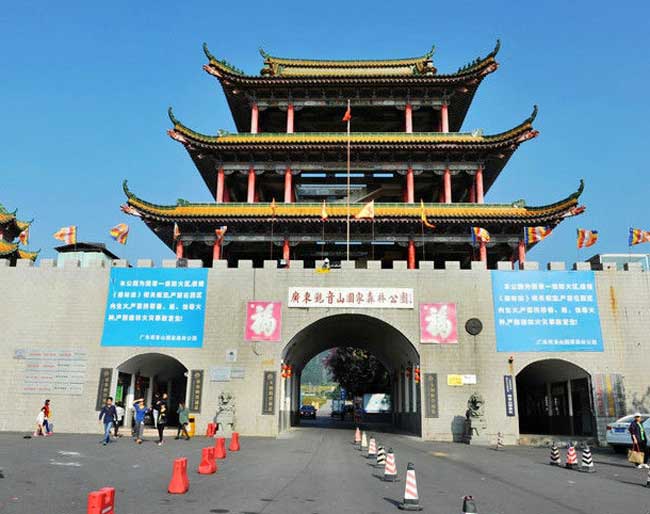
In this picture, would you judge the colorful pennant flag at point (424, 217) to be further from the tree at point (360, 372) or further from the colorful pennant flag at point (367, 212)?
the tree at point (360, 372)

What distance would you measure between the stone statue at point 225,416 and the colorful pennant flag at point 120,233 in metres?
9.45

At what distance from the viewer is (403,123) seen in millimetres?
32969

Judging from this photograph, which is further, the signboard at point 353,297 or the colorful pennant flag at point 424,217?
the colorful pennant flag at point 424,217

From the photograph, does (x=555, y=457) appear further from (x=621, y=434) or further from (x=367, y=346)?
(x=367, y=346)

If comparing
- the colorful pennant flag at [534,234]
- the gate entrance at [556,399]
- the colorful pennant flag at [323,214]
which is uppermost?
the colorful pennant flag at [323,214]

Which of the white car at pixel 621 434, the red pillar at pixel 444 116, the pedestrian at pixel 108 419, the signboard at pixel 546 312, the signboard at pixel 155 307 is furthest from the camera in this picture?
the red pillar at pixel 444 116

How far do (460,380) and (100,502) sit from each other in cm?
1791

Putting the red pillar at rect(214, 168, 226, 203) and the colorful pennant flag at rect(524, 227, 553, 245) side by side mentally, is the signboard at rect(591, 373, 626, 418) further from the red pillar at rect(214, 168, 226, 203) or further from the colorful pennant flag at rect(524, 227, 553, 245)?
the red pillar at rect(214, 168, 226, 203)

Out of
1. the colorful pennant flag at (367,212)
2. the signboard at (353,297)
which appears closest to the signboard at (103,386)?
the signboard at (353,297)

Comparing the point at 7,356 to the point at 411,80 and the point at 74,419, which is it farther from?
the point at 411,80

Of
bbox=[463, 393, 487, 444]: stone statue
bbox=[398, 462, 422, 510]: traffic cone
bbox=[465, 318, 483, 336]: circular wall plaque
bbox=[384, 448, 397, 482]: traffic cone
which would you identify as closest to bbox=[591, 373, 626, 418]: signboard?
bbox=[463, 393, 487, 444]: stone statue

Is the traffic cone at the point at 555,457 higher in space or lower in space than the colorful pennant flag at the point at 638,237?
lower

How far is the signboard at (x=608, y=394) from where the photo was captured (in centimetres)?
2091

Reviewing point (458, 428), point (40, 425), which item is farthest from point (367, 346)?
point (40, 425)
